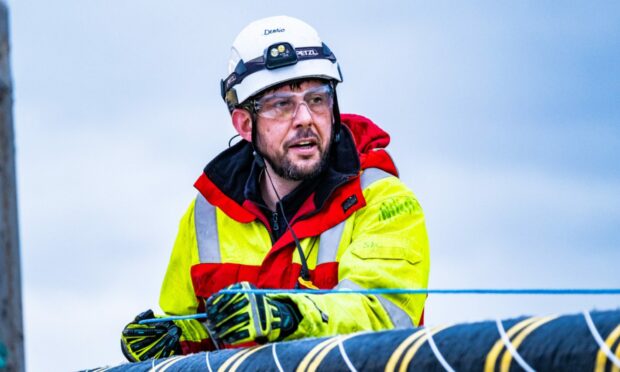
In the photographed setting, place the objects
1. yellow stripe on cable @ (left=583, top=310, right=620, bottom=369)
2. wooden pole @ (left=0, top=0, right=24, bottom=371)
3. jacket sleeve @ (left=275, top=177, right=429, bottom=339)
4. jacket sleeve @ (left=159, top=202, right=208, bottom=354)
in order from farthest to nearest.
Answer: jacket sleeve @ (left=159, top=202, right=208, bottom=354)
jacket sleeve @ (left=275, top=177, right=429, bottom=339)
yellow stripe on cable @ (left=583, top=310, right=620, bottom=369)
wooden pole @ (left=0, top=0, right=24, bottom=371)

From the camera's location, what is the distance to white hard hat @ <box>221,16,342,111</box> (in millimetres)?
6266

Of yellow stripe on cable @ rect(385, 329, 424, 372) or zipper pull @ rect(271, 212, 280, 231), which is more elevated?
zipper pull @ rect(271, 212, 280, 231)

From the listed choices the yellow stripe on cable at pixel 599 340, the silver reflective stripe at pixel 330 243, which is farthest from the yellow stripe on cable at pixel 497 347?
the silver reflective stripe at pixel 330 243

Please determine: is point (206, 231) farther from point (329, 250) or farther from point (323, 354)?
point (323, 354)

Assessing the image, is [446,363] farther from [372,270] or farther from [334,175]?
[334,175]

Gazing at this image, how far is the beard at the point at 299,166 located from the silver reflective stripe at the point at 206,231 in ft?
1.42

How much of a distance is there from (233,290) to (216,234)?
68.1 inches

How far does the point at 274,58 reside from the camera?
247 inches

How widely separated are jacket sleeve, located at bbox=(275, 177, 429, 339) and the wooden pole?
1651 millimetres

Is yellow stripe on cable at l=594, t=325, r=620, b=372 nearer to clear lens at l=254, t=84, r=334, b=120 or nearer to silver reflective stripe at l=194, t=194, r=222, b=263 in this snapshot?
clear lens at l=254, t=84, r=334, b=120

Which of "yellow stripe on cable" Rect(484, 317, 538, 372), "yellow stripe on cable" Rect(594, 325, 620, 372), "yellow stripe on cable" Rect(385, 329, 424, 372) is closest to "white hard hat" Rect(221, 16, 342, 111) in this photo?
"yellow stripe on cable" Rect(385, 329, 424, 372)

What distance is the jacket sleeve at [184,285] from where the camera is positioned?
20.9ft

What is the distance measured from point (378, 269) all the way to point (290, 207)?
0.87 meters

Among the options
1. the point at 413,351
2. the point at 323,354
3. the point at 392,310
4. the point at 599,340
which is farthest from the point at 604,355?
the point at 392,310
